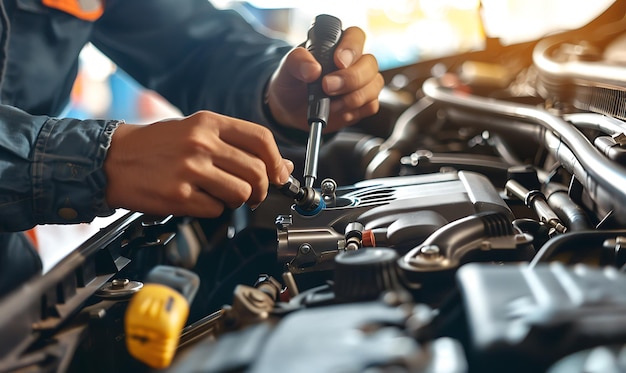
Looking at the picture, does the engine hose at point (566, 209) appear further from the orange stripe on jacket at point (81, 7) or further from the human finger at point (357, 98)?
the orange stripe on jacket at point (81, 7)

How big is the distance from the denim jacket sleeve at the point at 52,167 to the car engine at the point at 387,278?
7cm

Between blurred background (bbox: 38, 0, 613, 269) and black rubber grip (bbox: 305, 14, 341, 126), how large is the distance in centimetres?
18

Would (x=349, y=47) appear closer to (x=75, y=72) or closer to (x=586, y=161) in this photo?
(x=586, y=161)

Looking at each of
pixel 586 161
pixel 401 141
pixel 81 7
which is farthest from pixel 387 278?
pixel 81 7

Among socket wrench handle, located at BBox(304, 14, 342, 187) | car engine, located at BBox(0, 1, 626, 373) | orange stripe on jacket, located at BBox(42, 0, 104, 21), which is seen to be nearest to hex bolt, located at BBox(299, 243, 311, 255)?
car engine, located at BBox(0, 1, 626, 373)

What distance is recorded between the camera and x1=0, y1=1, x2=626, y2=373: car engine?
1.21 feet

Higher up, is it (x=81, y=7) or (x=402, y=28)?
(x=81, y=7)

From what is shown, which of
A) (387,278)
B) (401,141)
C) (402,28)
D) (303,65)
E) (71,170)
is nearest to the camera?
(387,278)

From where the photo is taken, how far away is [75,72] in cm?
136

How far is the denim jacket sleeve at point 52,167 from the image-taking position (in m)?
0.71

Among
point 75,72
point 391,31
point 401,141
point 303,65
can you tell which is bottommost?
point 391,31

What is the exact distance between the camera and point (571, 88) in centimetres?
117

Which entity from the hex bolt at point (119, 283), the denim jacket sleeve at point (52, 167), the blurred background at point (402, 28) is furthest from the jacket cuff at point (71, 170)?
the blurred background at point (402, 28)

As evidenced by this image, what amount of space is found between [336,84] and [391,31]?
5288 millimetres
